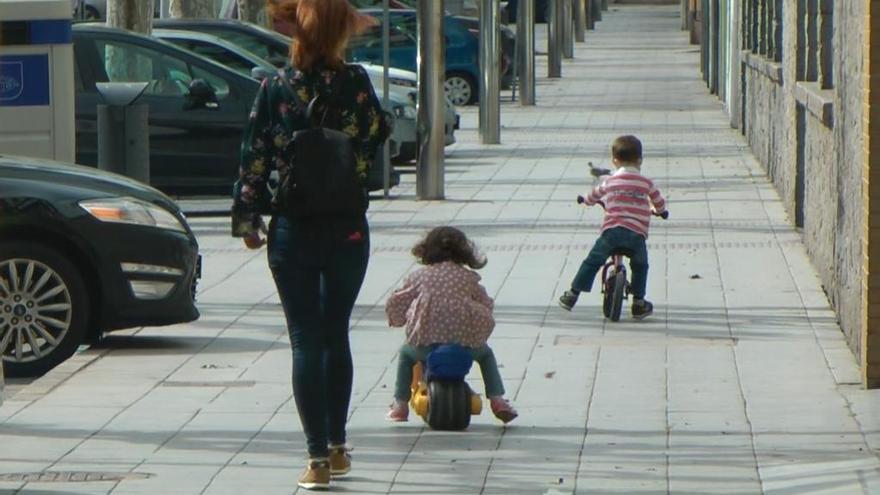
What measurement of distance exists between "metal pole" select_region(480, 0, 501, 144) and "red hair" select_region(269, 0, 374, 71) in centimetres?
1745

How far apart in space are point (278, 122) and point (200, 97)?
1012 centimetres

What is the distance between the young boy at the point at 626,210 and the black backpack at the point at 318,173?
179 inches

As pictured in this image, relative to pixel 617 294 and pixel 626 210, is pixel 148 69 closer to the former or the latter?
pixel 626 210

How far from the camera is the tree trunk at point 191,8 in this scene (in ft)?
85.1

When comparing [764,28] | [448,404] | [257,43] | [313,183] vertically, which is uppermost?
[764,28]

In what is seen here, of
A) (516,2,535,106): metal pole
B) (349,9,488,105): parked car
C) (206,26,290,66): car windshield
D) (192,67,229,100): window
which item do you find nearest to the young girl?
(192,67,229,100): window

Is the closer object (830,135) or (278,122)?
(278,122)

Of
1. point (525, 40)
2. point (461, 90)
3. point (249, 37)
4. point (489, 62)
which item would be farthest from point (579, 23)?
point (249, 37)

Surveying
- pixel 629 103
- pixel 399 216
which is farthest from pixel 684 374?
pixel 629 103

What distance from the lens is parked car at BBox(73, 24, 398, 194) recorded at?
55.7ft

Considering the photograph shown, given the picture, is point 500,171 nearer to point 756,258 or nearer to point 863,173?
point 756,258

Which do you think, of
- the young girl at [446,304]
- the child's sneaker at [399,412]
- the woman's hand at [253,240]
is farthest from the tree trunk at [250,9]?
the woman's hand at [253,240]

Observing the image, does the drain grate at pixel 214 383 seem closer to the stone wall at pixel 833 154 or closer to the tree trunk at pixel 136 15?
the stone wall at pixel 833 154

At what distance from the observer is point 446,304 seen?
26.2 feet
